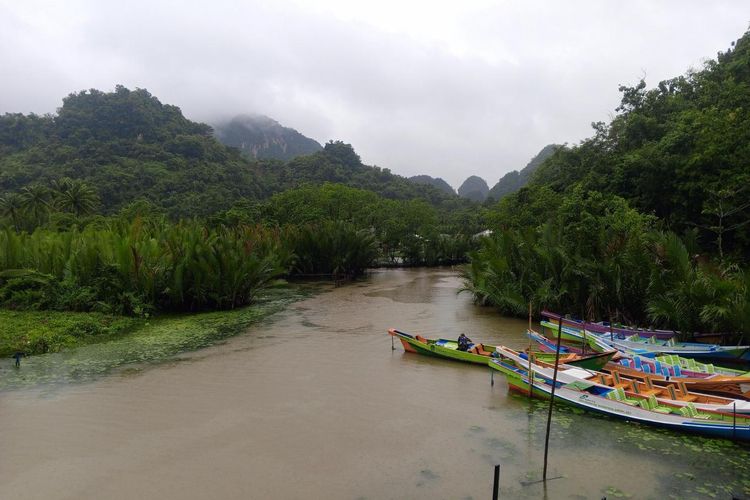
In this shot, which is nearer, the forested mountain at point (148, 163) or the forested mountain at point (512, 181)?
the forested mountain at point (148, 163)

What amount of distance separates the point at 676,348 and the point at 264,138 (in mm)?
136451

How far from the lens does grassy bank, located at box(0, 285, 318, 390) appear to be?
8969 mm

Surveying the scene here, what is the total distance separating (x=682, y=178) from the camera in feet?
54.5

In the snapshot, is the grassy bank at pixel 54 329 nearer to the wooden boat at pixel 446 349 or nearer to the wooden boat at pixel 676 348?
the wooden boat at pixel 446 349

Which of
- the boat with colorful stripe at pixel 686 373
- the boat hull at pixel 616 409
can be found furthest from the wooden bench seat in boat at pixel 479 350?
the boat with colorful stripe at pixel 686 373

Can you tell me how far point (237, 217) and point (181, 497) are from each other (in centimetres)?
2829

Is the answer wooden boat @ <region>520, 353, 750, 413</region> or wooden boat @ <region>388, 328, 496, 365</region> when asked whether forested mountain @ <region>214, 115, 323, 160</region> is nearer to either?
wooden boat @ <region>388, 328, 496, 365</region>

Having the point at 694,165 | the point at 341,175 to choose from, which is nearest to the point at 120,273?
the point at 694,165

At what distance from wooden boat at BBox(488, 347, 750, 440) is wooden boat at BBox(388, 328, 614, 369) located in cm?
43

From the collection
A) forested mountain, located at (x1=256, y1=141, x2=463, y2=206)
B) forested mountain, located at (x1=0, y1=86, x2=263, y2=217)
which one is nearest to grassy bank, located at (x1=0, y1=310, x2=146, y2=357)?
forested mountain, located at (x1=0, y1=86, x2=263, y2=217)

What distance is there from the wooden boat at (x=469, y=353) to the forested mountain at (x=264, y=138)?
122 metres

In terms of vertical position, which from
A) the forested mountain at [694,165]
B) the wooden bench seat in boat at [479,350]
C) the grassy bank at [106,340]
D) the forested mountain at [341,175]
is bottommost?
the grassy bank at [106,340]

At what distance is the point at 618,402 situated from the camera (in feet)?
22.2

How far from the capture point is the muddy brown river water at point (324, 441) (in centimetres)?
521
